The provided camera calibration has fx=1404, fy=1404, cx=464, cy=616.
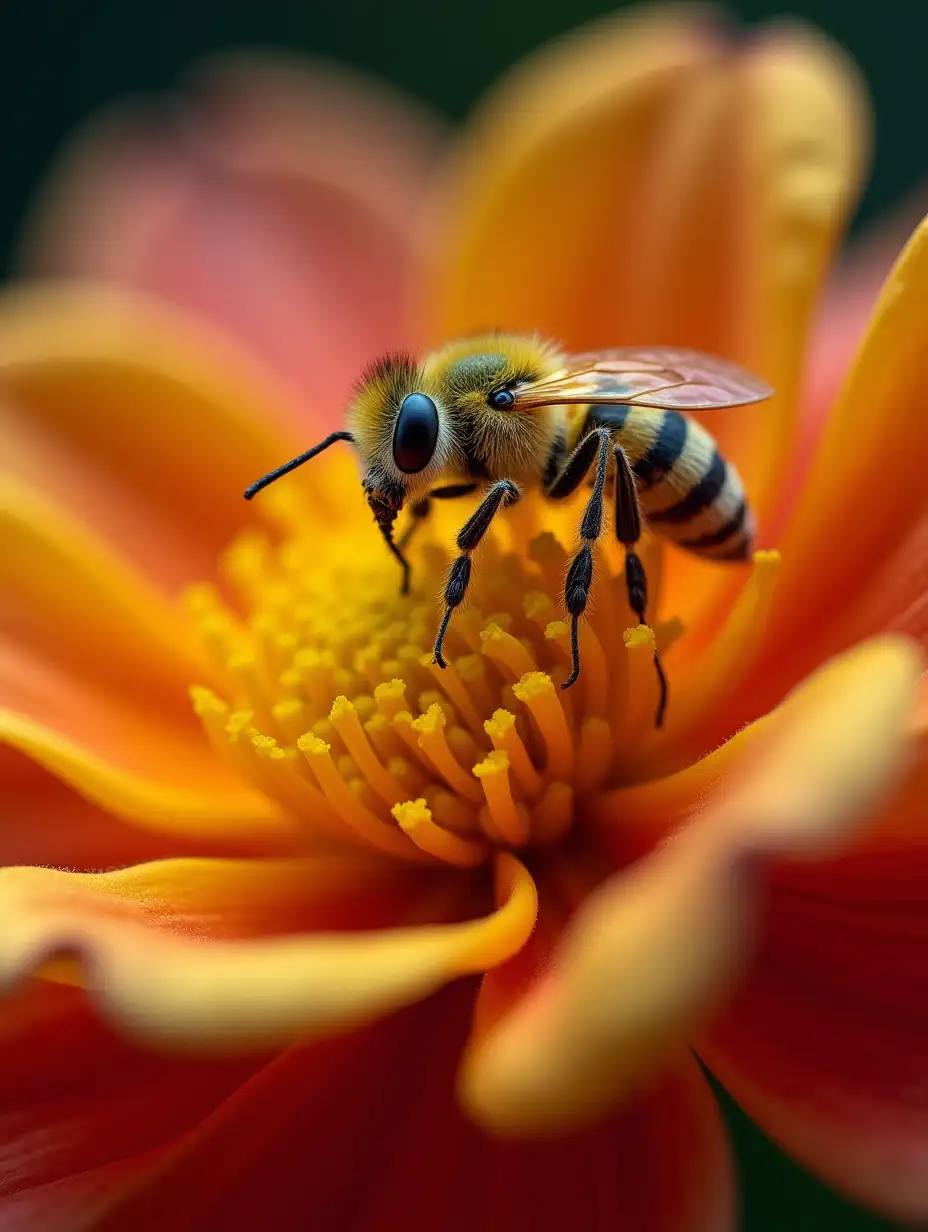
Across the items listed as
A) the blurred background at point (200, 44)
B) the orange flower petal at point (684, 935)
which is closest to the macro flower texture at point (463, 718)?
the orange flower petal at point (684, 935)

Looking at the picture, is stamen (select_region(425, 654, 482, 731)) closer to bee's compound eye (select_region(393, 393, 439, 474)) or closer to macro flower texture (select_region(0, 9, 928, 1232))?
macro flower texture (select_region(0, 9, 928, 1232))

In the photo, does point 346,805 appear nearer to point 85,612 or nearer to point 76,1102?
point 76,1102

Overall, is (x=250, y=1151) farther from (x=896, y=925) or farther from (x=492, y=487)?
(x=492, y=487)

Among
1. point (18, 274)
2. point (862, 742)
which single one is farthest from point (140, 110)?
point (862, 742)

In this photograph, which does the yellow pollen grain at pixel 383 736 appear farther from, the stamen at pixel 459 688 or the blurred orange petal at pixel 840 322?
the blurred orange petal at pixel 840 322

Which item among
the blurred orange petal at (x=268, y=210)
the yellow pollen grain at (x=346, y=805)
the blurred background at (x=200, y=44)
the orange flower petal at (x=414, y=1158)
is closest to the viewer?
the orange flower petal at (x=414, y=1158)

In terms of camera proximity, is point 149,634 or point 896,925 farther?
point 149,634
